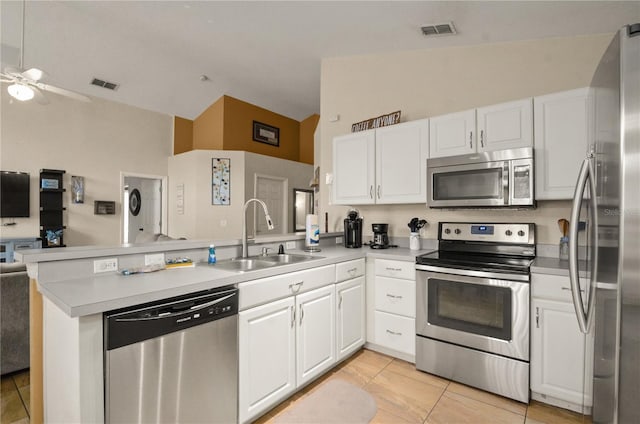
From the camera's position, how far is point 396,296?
2.53 m

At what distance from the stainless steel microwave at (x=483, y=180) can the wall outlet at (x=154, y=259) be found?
2095 mm

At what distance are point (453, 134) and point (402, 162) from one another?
48 cm

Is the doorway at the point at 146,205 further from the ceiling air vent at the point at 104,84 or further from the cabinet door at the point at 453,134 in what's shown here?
the cabinet door at the point at 453,134

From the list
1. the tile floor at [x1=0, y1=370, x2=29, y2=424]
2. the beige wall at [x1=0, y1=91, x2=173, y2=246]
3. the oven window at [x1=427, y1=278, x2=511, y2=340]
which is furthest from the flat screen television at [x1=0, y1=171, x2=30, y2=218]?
the oven window at [x1=427, y1=278, x2=511, y2=340]

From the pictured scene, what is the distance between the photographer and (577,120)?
6.81 feet

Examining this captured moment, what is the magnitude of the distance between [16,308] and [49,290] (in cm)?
146

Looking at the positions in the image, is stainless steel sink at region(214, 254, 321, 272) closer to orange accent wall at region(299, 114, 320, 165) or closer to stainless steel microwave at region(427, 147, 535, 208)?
stainless steel microwave at region(427, 147, 535, 208)

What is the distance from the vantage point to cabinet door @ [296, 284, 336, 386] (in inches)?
80.0

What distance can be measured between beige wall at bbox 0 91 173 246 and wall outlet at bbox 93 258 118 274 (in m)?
4.48

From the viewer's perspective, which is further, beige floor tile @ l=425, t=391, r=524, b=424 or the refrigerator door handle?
beige floor tile @ l=425, t=391, r=524, b=424

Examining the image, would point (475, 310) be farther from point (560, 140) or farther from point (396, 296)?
point (560, 140)

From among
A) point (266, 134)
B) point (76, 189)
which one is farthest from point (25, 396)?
point (266, 134)

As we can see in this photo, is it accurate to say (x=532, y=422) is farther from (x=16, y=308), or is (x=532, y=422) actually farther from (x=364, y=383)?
(x=16, y=308)

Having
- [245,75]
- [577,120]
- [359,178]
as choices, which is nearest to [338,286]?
[359,178]
